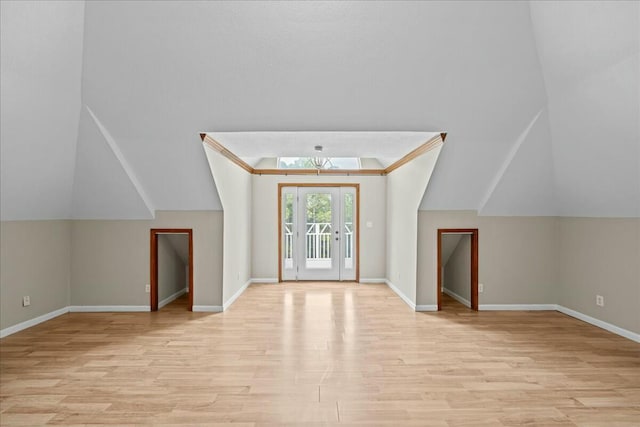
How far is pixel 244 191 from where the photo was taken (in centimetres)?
767

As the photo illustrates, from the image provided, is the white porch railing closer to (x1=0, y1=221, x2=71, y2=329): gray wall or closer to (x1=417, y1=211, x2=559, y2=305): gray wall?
(x1=417, y1=211, x2=559, y2=305): gray wall

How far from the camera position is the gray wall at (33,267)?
4.67m

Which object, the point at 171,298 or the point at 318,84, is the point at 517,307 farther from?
the point at 171,298

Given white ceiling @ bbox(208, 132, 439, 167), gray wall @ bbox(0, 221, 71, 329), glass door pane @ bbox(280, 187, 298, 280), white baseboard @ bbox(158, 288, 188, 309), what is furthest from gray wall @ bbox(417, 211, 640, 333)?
gray wall @ bbox(0, 221, 71, 329)

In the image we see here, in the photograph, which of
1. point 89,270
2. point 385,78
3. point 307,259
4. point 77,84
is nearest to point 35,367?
point 89,270

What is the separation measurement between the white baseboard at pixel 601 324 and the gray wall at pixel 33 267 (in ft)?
23.7

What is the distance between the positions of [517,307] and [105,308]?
6.12 meters

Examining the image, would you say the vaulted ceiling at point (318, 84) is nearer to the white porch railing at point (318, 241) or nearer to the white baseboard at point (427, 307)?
the white baseboard at point (427, 307)

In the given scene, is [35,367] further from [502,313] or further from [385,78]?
[502,313]

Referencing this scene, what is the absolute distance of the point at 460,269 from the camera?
6.70 meters

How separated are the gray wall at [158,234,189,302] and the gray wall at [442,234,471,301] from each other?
450 cm

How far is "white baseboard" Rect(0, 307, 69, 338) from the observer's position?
462cm

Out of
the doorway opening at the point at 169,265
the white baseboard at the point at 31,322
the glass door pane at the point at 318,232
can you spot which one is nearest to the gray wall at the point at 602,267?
the glass door pane at the point at 318,232

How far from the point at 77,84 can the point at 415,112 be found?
12.0ft
